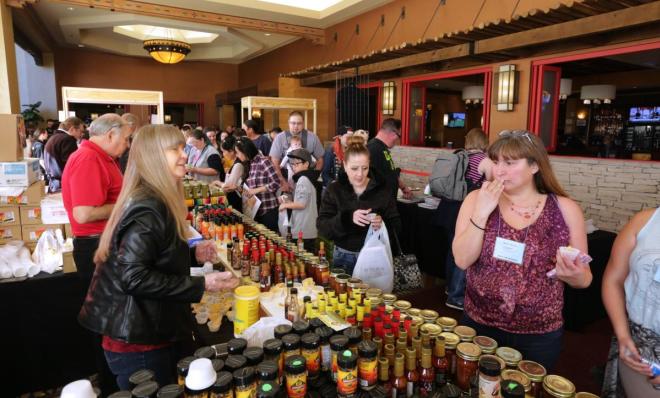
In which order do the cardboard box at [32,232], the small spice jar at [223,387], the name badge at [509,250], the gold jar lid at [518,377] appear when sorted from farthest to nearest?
the cardboard box at [32,232]
the name badge at [509,250]
the gold jar lid at [518,377]
the small spice jar at [223,387]

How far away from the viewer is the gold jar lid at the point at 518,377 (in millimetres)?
1138

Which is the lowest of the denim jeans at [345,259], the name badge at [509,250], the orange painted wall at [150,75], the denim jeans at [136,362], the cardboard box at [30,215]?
the denim jeans at [136,362]

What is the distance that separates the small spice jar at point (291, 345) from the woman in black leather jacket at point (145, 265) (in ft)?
1.51

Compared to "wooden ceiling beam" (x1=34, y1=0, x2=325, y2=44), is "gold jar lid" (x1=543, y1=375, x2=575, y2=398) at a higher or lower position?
lower

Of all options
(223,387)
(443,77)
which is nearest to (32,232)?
(223,387)

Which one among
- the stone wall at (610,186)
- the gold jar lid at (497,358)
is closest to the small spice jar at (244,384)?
the gold jar lid at (497,358)

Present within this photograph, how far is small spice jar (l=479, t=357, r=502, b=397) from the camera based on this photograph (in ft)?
3.60

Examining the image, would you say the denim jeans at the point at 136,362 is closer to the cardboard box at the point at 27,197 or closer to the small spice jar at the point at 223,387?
the small spice jar at the point at 223,387

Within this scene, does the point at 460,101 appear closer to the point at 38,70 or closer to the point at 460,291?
the point at 460,291

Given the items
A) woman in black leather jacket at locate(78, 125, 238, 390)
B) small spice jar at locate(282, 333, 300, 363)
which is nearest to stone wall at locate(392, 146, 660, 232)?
small spice jar at locate(282, 333, 300, 363)

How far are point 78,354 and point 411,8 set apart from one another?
8.14 meters

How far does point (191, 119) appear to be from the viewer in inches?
688

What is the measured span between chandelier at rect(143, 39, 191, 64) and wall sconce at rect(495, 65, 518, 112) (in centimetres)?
943

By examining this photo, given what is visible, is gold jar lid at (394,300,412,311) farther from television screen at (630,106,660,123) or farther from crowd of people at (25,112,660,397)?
television screen at (630,106,660,123)
